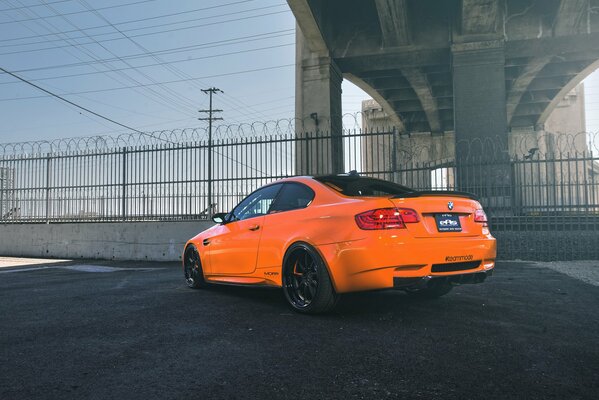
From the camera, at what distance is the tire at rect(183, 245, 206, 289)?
641cm

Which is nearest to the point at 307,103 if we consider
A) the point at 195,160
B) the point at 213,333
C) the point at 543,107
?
the point at 195,160

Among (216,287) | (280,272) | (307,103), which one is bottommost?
(216,287)

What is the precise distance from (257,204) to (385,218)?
1964mm

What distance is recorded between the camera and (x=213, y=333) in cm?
396

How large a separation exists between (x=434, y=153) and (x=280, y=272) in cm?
3333

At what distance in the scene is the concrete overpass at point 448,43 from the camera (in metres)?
15.1

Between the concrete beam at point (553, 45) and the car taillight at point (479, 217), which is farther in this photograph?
the concrete beam at point (553, 45)

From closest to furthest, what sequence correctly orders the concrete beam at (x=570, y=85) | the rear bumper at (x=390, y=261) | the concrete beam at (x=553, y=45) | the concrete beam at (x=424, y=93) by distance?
the rear bumper at (x=390, y=261) → the concrete beam at (x=553, y=45) → the concrete beam at (x=424, y=93) → the concrete beam at (x=570, y=85)

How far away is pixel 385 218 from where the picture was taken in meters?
4.14

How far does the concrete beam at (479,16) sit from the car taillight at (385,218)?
465 inches

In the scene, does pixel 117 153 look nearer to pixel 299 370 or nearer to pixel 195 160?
pixel 195 160

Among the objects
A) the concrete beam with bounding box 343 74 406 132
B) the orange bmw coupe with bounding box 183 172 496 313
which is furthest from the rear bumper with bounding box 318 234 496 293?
the concrete beam with bounding box 343 74 406 132

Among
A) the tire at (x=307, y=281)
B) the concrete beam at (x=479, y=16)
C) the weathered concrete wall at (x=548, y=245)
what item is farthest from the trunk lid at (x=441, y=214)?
the concrete beam at (x=479, y=16)

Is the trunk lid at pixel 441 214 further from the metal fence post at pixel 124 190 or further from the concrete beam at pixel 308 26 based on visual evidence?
the concrete beam at pixel 308 26
